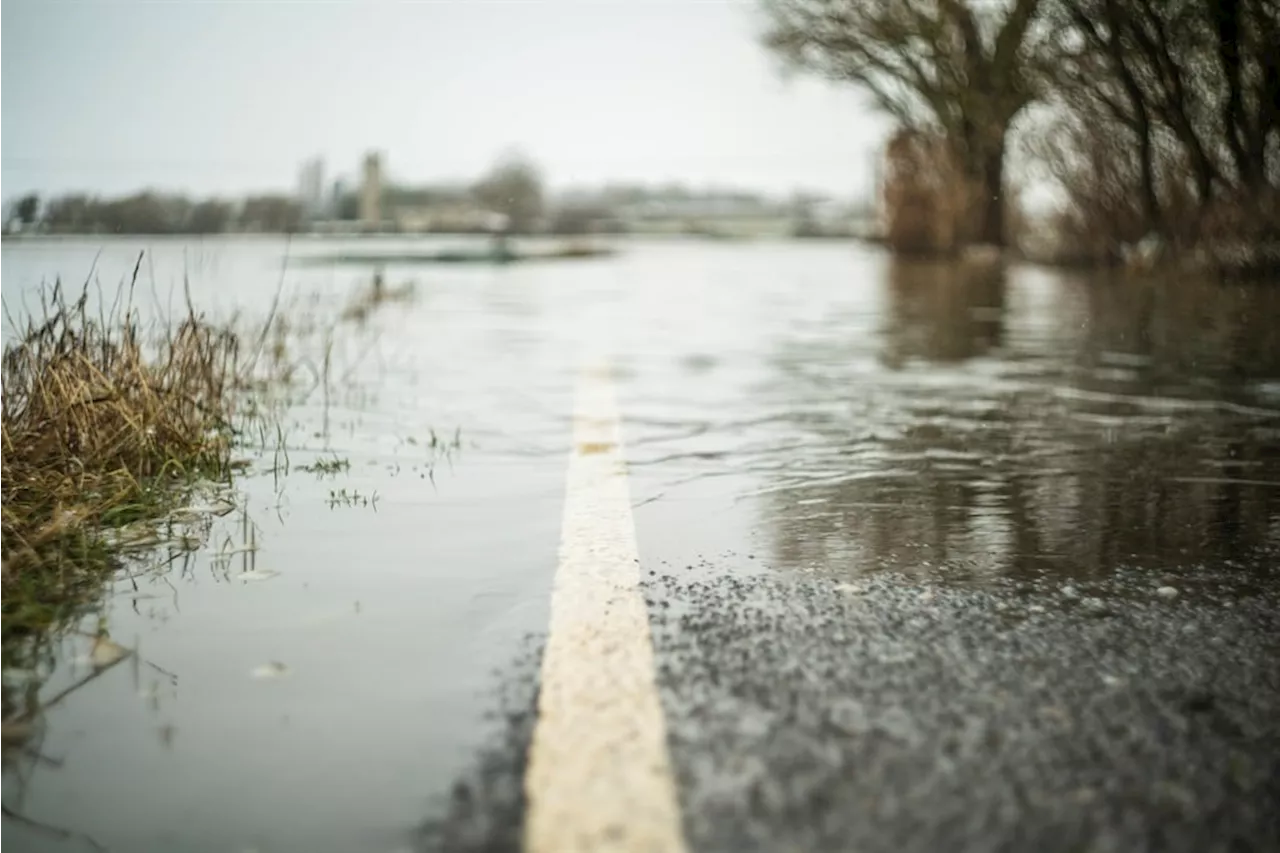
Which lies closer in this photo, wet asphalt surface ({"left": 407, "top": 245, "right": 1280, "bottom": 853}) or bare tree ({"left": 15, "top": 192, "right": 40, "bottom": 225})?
wet asphalt surface ({"left": 407, "top": 245, "right": 1280, "bottom": 853})

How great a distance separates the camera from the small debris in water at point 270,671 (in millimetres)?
3109

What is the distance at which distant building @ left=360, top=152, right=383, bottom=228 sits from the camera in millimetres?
23469

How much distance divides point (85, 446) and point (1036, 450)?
12.9 ft

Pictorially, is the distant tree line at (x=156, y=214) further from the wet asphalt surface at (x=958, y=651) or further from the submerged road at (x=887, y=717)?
the submerged road at (x=887, y=717)

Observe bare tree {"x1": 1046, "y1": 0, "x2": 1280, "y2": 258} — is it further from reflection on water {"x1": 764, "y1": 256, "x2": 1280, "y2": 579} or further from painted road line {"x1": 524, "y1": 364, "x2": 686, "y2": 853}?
painted road line {"x1": 524, "y1": 364, "x2": 686, "y2": 853}

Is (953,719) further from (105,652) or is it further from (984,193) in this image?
(984,193)

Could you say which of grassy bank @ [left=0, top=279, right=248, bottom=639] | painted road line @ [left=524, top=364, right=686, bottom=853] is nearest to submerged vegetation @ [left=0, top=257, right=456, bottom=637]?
grassy bank @ [left=0, top=279, right=248, bottom=639]

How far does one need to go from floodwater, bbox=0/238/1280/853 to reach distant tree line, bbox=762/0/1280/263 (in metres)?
4.82

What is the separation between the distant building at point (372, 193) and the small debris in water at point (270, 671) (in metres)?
20.3

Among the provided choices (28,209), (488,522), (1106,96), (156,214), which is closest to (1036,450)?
(488,522)

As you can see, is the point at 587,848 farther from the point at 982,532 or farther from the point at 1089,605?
the point at 982,532

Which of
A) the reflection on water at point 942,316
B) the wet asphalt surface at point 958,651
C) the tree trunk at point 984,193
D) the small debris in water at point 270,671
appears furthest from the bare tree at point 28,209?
the tree trunk at point 984,193

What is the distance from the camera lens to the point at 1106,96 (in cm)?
1964

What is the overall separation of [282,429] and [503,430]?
3.49 feet
